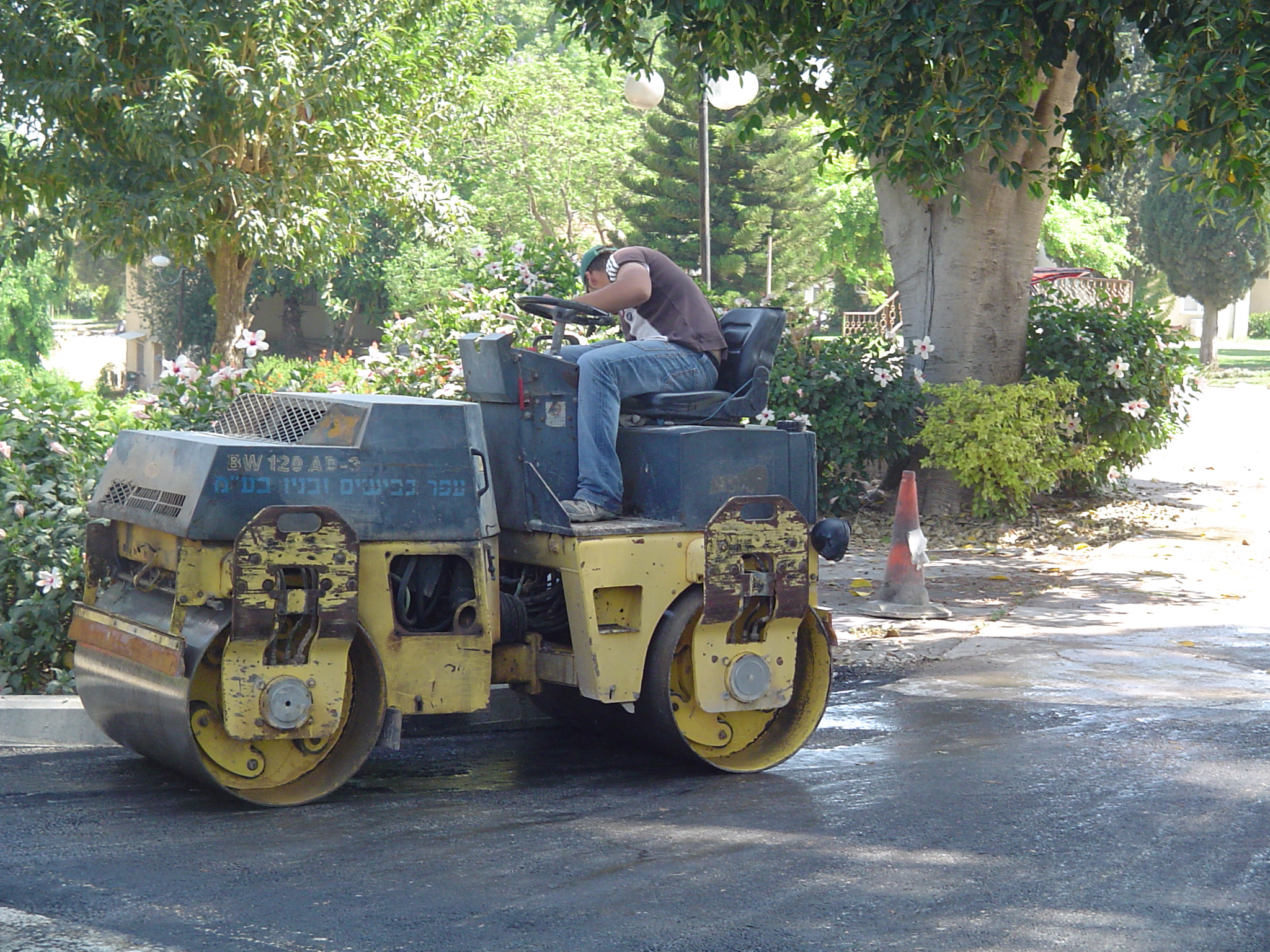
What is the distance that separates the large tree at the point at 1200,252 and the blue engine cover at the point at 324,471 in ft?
143

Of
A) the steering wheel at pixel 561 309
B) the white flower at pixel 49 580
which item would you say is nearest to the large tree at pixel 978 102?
the steering wheel at pixel 561 309

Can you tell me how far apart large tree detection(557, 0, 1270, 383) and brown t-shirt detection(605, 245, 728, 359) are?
433 centimetres

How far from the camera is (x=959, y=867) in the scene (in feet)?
15.2

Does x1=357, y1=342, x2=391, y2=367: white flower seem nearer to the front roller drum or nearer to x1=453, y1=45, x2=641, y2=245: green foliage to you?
the front roller drum

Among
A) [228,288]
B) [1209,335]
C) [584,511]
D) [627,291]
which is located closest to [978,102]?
[627,291]

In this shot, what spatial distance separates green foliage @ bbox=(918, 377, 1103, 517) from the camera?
11898mm

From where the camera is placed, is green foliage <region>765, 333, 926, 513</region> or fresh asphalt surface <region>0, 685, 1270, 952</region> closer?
fresh asphalt surface <region>0, 685, 1270, 952</region>

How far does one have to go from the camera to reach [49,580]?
628cm

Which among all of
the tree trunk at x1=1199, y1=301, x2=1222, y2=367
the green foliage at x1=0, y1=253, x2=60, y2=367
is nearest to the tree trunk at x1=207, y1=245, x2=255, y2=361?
the green foliage at x1=0, y1=253, x2=60, y2=367

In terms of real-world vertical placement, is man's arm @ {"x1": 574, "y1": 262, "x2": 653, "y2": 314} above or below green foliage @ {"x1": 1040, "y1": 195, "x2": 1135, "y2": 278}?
below

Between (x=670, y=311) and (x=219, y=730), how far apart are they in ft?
8.30

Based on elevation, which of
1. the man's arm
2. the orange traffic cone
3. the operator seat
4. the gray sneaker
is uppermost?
the man's arm

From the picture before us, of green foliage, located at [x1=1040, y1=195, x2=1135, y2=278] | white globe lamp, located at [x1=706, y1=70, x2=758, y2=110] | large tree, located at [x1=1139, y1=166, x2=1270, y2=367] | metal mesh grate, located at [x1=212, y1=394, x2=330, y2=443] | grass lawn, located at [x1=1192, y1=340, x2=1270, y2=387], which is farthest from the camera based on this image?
large tree, located at [x1=1139, y1=166, x2=1270, y2=367]

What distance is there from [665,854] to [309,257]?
15151 mm
